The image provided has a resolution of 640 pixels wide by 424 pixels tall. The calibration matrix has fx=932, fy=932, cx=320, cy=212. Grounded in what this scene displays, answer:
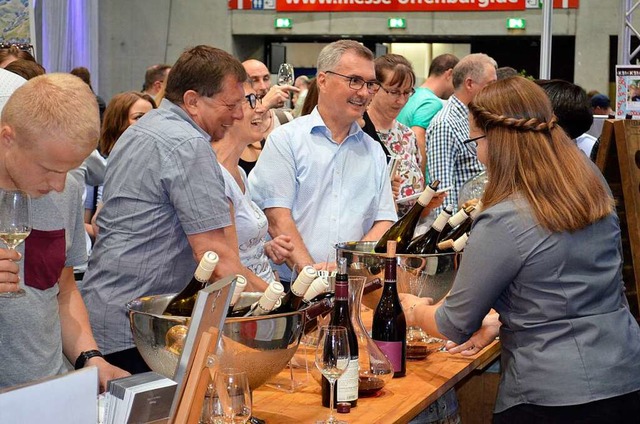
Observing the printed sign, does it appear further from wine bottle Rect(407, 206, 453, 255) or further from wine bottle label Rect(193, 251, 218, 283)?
wine bottle label Rect(193, 251, 218, 283)

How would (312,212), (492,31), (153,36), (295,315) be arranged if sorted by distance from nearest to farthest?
(295,315), (312,212), (492,31), (153,36)

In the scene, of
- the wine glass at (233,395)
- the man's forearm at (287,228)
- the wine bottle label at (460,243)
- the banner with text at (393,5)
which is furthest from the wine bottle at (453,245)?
the banner with text at (393,5)

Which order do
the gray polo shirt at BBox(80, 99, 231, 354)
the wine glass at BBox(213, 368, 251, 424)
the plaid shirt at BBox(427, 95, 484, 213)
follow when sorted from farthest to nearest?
1. the plaid shirt at BBox(427, 95, 484, 213)
2. the gray polo shirt at BBox(80, 99, 231, 354)
3. the wine glass at BBox(213, 368, 251, 424)

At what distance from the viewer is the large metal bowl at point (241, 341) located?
6.41 feet

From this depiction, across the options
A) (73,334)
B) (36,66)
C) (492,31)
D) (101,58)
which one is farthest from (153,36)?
(73,334)

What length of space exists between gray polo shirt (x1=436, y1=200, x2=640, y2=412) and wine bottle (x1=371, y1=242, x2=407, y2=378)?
171mm

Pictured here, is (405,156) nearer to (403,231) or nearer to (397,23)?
(403,231)

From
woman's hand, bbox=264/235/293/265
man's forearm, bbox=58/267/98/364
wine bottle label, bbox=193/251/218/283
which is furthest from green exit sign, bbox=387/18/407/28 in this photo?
wine bottle label, bbox=193/251/218/283

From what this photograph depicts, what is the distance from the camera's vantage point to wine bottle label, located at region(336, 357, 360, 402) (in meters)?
2.12

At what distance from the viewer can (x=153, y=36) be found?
1488 centimetres

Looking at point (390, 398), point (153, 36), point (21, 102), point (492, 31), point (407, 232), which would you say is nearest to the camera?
point (21, 102)

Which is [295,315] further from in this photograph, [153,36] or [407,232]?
[153,36]

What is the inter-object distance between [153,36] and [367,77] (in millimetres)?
11810

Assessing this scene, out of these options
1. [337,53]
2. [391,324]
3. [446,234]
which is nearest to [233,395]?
[391,324]
